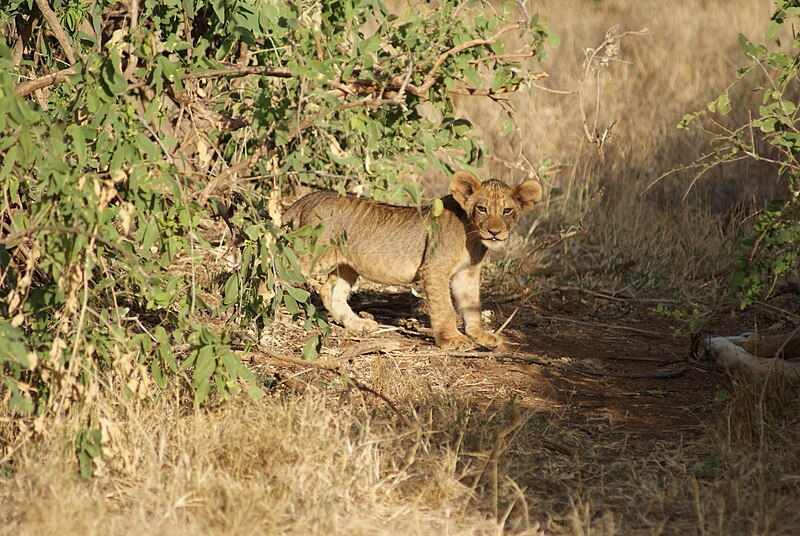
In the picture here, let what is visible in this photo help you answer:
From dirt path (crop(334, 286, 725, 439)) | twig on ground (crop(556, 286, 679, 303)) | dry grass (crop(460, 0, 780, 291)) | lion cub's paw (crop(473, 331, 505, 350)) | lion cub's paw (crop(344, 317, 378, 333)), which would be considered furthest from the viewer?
dry grass (crop(460, 0, 780, 291))

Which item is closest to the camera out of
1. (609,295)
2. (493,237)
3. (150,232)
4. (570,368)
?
(150,232)

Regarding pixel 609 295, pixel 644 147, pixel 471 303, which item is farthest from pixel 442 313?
pixel 644 147

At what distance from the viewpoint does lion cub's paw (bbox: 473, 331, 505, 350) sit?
6.69 metres

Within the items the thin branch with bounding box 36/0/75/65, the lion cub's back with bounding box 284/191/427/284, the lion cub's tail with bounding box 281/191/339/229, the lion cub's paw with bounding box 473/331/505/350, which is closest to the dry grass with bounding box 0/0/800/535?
the lion cub's paw with bounding box 473/331/505/350

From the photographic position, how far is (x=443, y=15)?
5.04 metres

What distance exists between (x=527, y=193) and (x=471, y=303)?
0.83 meters

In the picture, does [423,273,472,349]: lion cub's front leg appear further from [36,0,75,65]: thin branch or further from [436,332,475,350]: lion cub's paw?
[36,0,75,65]: thin branch

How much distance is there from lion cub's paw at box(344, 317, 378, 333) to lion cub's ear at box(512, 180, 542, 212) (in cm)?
128

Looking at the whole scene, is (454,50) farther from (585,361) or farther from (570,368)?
(585,361)

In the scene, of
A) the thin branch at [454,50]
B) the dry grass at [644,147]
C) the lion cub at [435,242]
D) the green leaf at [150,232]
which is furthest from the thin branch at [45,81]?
the dry grass at [644,147]

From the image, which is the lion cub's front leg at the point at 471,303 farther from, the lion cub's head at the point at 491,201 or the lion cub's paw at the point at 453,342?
the lion cub's head at the point at 491,201

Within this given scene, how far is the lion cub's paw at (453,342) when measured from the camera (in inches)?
257

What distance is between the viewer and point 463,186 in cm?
652

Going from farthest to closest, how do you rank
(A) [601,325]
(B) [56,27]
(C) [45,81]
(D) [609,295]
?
(D) [609,295], (A) [601,325], (B) [56,27], (C) [45,81]
